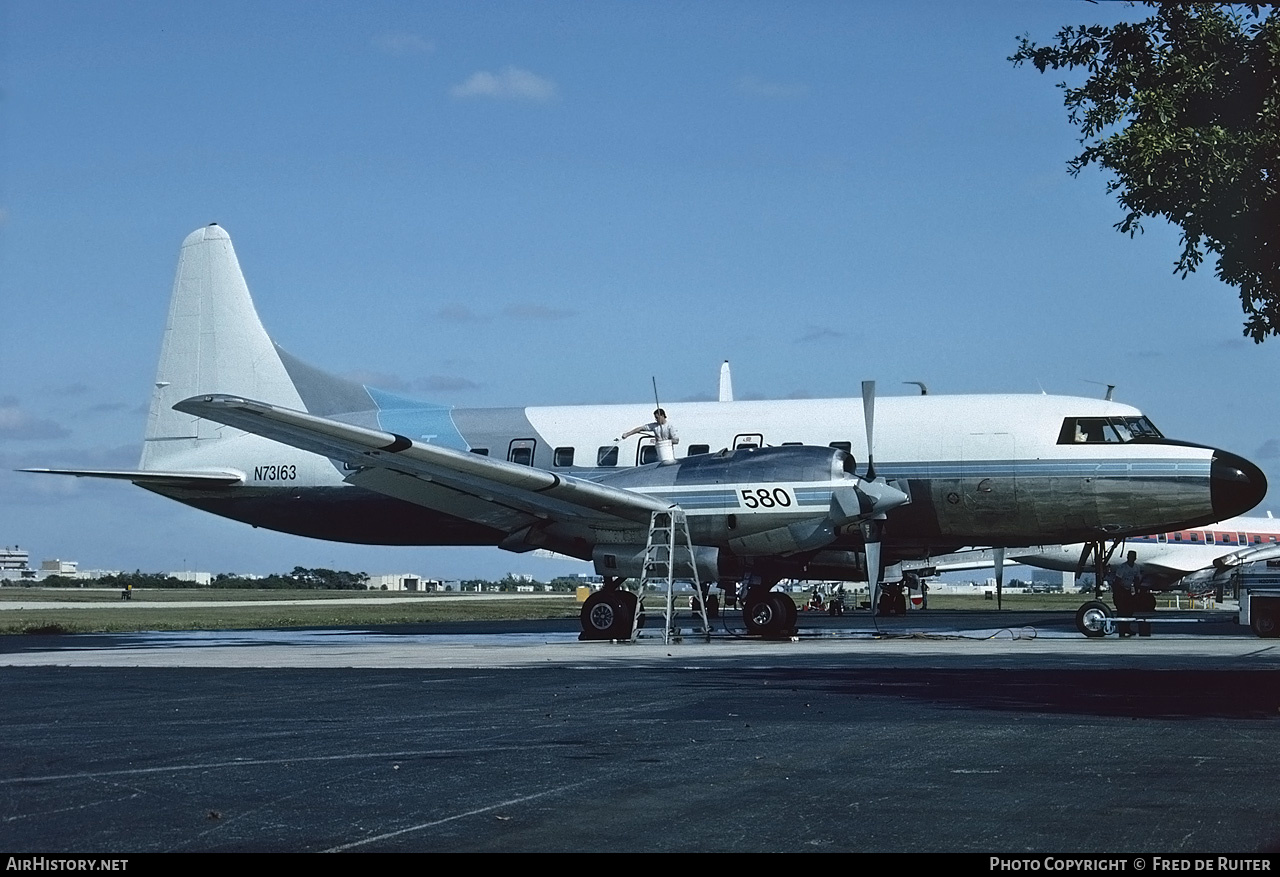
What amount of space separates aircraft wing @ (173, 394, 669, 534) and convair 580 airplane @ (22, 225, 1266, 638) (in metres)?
0.05

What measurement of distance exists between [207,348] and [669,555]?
45.5ft

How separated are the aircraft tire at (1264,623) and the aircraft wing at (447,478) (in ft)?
47.2

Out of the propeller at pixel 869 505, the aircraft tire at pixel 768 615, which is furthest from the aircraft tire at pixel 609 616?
the propeller at pixel 869 505

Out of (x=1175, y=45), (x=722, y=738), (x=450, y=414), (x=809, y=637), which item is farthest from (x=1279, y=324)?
(x=450, y=414)

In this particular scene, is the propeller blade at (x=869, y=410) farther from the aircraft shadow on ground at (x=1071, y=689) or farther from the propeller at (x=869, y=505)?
the aircraft shadow on ground at (x=1071, y=689)

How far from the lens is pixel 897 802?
25.2ft

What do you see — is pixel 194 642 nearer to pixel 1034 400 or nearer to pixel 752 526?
pixel 752 526

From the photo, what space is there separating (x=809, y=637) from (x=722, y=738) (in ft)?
61.6

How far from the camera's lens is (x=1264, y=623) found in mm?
30250

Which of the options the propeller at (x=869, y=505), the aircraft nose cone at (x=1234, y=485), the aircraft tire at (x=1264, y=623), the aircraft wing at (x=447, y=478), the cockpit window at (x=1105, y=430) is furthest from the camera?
the aircraft tire at (x=1264, y=623)

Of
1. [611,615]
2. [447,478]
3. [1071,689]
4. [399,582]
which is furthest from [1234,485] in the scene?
[399,582]

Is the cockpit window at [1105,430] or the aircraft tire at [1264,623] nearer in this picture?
the cockpit window at [1105,430]

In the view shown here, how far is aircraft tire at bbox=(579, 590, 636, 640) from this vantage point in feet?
84.5

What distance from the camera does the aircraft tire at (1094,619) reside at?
28750 mm
